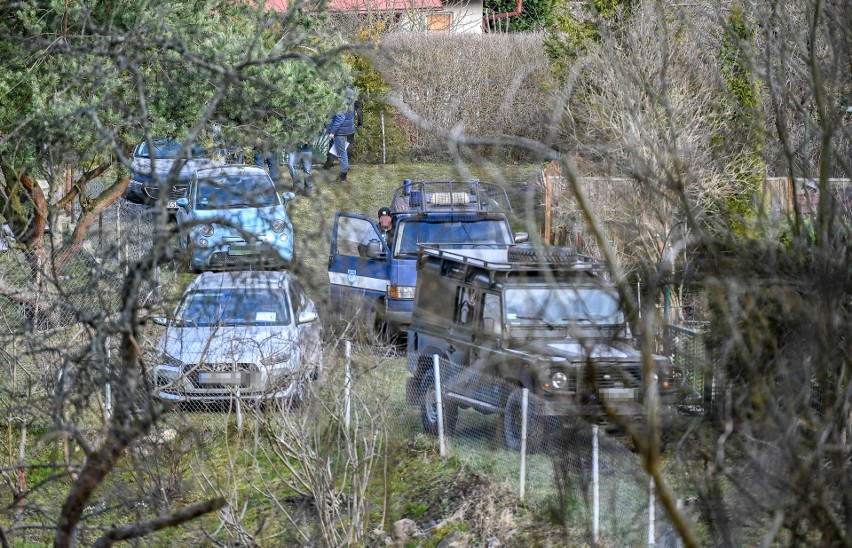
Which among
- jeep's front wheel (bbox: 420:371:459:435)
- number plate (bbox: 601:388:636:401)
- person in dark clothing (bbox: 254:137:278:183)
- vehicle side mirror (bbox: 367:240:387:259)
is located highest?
person in dark clothing (bbox: 254:137:278:183)

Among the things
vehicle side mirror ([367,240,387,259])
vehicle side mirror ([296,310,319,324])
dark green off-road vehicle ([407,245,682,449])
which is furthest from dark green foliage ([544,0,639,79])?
vehicle side mirror ([296,310,319,324])

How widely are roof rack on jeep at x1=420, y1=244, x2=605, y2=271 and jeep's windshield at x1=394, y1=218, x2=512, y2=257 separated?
144cm

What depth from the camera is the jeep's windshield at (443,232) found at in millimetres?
14750

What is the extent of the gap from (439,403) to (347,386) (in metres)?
1.81

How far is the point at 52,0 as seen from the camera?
10.0 meters

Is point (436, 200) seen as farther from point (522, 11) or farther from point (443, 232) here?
point (522, 11)

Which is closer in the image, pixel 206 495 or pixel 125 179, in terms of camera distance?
pixel 206 495

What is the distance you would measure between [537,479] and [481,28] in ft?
100

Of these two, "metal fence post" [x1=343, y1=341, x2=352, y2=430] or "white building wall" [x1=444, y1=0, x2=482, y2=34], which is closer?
"metal fence post" [x1=343, y1=341, x2=352, y2=430]

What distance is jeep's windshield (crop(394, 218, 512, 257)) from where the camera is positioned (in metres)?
14.8

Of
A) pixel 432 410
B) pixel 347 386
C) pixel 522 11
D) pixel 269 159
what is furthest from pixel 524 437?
pixel 522 11

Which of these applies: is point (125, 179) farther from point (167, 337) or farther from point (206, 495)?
point (167, 337)

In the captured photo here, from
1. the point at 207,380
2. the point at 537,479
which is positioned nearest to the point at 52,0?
the point at 207,380

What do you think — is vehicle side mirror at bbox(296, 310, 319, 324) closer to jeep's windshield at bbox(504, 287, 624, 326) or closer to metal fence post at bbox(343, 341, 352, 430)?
metal fence post at bbox(343, 341, 352, 430)
